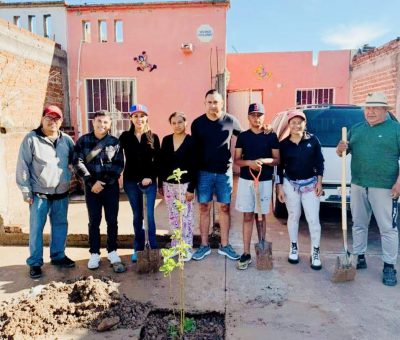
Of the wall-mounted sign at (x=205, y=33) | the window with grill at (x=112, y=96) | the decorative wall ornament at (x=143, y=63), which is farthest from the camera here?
the window with grill at (x=112, y=96)

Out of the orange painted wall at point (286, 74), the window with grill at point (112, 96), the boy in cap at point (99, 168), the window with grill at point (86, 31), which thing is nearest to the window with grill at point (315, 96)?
the orange painted wall at point (286, 74)

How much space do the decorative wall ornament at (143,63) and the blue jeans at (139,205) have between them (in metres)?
4.59

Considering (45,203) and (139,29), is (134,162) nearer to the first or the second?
(45,203)

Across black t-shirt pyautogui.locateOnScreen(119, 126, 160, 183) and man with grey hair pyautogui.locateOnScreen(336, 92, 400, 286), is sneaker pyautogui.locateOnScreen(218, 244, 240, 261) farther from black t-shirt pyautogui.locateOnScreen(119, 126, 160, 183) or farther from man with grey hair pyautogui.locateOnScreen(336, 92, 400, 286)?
man with grey hair pyautogui.locateOnScreen(336, 92, 400, 286)

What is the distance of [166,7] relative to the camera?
8109mm

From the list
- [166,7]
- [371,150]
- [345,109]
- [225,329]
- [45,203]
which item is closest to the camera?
[225,329]

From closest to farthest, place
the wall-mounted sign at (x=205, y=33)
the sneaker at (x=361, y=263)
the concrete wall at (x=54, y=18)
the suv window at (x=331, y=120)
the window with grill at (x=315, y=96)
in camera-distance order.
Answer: the sneaker at (x=361, y=263) < the suv window at (x=331, y=120) < the wall-mounted sign at (x=205, y=33) < the concrete wall at (x=54, y=18) < the window with grill at (x=315, y=96)

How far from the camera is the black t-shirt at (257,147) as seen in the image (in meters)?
4.37

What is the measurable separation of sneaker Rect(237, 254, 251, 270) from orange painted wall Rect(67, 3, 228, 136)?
461 cm

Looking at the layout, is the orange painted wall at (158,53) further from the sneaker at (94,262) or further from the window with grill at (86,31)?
the sneaker at (94,262)

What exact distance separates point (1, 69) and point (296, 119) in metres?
5.02

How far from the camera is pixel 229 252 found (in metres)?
4.75

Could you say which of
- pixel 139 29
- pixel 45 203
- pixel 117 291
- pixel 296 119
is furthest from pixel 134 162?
pixel 139 29

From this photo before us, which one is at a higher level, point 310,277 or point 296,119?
point 296,119
